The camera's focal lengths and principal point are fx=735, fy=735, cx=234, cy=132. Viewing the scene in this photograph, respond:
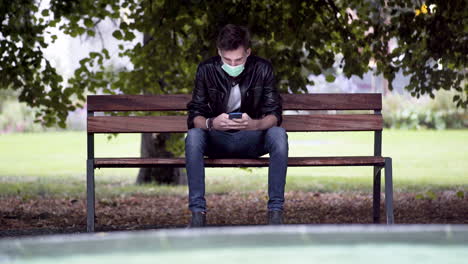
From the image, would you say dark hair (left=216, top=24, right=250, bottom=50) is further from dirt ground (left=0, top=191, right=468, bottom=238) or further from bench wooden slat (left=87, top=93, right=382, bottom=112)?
dirt ground (left=0, top=191, right=468, bottom=238)

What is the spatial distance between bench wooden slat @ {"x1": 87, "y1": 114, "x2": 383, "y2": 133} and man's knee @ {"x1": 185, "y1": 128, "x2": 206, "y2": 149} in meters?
0.84

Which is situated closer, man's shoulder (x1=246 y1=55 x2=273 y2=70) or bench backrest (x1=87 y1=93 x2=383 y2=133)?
man's shoulder (x1=246 y1=55 x2=273 y2=70)

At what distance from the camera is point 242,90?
493 centimetres

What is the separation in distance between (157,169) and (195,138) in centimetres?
684

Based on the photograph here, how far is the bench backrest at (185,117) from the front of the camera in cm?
558

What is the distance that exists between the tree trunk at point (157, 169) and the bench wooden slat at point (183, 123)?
485 cm

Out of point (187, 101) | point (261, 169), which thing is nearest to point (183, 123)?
point (187, 101)

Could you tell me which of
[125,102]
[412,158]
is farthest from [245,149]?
[412,158]

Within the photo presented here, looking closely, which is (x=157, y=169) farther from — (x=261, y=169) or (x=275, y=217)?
(x=275, y=217)

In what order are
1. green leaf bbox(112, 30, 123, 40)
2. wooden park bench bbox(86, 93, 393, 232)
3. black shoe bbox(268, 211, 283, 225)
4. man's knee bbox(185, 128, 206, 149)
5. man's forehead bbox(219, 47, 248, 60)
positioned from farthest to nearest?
green leaf bbox(112, 30, 123, 40) < wooden park bench bbox(86, 93, 393, 232) < man's forehead bbox(219, 47, 248, 60) < man's knee bbox(185, 128, 206, 149) < black shoe bbox(268, 211, 283, 225)

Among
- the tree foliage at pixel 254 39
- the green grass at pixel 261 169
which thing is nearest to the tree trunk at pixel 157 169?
the green grass at pixel 261 169

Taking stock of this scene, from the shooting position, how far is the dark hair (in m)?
4.72

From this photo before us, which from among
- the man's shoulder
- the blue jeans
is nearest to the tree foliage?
the man's shoulder

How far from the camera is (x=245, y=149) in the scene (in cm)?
490
